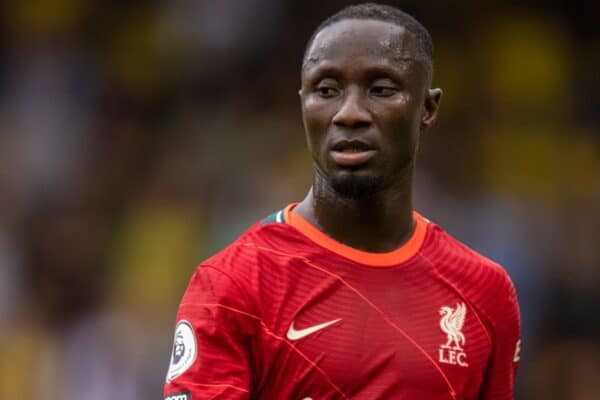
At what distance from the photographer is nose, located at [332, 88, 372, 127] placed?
142 inches

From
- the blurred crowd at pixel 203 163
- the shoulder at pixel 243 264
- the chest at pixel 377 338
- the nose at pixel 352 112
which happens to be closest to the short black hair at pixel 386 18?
the nose at pixel 352 112

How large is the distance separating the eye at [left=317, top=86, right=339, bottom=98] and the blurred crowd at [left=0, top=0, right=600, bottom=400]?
14.7 feet

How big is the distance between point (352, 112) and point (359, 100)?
5cm

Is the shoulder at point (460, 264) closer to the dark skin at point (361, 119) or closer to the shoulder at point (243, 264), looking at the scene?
the dark skin at point (361, 119)

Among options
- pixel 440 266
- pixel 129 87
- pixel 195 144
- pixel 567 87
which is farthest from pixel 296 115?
pixel 440 266

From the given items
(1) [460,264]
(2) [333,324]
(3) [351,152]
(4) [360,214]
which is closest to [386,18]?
(3) [351,152]

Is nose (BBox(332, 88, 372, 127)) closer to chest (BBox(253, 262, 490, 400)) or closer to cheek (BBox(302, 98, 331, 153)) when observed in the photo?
cheek (BBox(302, 98, 331, 153))

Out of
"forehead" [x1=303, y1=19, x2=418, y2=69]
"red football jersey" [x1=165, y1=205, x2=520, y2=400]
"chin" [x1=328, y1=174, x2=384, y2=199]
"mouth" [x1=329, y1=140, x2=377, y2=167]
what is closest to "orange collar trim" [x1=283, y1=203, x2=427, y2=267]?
"red football jersey" [x1=165, y1=205, x2=520, y2=400]

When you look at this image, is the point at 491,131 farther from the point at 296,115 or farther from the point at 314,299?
the point at 314,299

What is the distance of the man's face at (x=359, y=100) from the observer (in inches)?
143

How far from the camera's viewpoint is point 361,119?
360 centimetres

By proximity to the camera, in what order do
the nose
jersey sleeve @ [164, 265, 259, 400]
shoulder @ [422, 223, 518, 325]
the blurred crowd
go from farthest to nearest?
the blurred crowd, shoulder @ [422, 223, 518, 325], the nose, jersey sleeve @ [164, 265, 259, 400]

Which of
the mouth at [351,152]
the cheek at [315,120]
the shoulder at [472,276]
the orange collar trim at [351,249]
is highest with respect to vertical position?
the cheek at [315,120]

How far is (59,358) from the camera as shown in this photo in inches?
318
